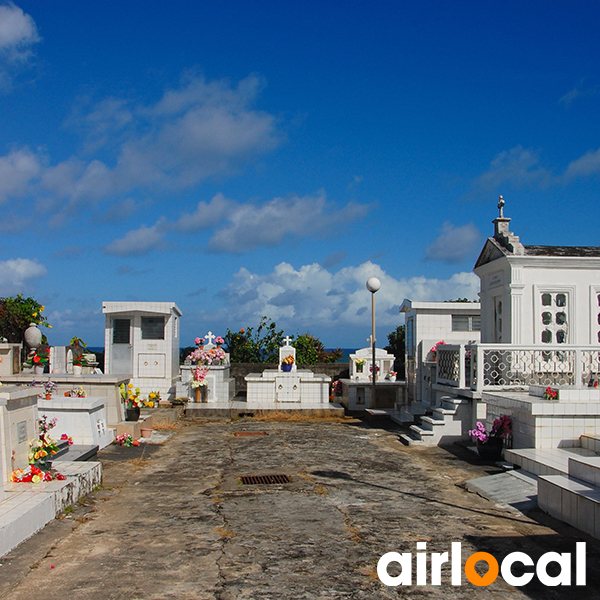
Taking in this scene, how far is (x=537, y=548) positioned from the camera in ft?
18.5

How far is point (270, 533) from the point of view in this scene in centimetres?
605

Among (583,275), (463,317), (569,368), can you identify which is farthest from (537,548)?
(463,317)

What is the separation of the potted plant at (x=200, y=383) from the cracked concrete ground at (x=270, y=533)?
7.95 m

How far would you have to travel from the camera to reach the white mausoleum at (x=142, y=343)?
20.0m

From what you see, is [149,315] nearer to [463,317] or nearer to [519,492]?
[463,317]

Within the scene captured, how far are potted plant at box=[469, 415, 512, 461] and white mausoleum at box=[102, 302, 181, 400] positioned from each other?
12.3 meters

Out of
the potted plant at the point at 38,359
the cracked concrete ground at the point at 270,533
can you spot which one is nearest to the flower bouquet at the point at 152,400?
the potted plant at the point at 38,359

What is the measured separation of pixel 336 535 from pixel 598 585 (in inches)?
94.6

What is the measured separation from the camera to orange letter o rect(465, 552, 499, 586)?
15.8 ft

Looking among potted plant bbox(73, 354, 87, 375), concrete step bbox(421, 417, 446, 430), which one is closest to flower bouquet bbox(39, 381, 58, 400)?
potted plant bbox(73, 354, 87, 375)

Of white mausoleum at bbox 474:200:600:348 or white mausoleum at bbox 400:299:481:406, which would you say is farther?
white mausoleum at bbox 400:299:481:406

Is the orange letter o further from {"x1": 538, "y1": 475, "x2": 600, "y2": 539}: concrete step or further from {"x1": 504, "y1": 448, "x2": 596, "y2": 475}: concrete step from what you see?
→ {"x1": 504, "y1": 448, "x2": 596, "y2": 475}: concrete step

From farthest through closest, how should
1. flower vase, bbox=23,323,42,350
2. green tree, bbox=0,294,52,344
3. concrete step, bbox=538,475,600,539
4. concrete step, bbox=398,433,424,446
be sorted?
green tree, bbox=0,294,52,344 < flower vase, bbox=23,323,42,350 < concrete step, bbox=398,433,424,446 < concrete step, bbox=538,475,600,539

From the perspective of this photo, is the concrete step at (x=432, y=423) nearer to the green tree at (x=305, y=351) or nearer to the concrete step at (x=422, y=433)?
the concrete step at (x=422, y=433)
